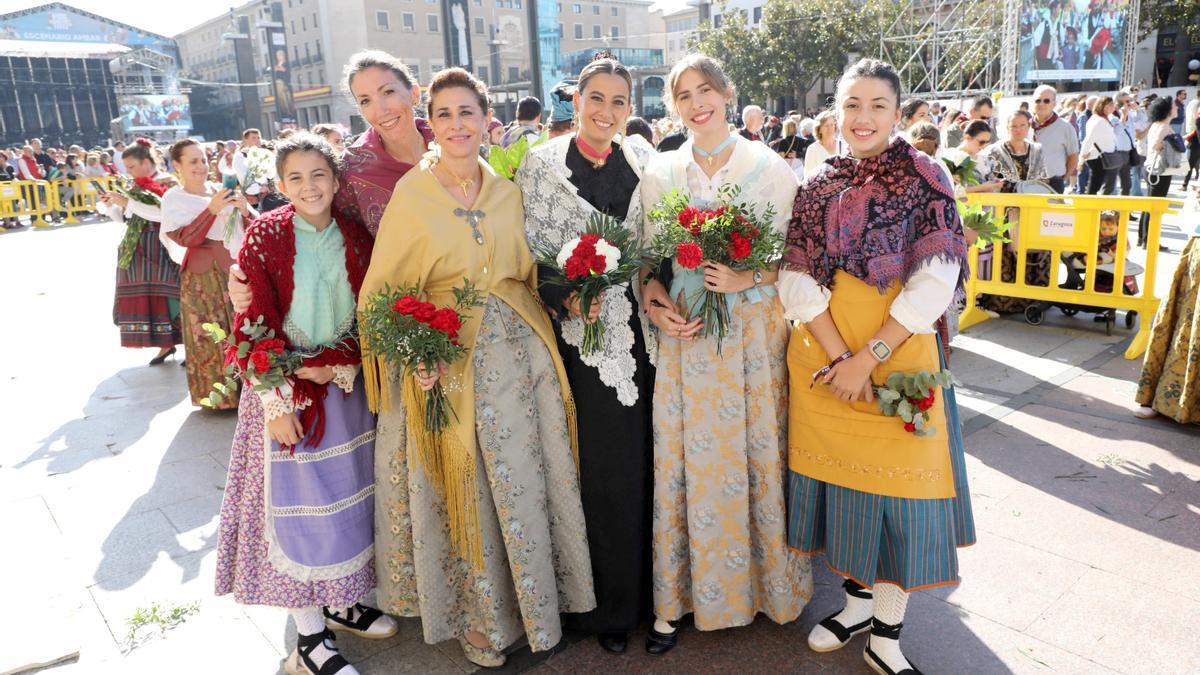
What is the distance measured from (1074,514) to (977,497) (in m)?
0.38

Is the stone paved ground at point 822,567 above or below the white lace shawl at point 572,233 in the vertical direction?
below

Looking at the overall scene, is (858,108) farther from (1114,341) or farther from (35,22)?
(35,22)

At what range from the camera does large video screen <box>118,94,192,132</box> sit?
45.3 meters

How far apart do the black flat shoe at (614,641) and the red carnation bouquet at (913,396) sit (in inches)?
47.0

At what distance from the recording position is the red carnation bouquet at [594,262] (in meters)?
2.32

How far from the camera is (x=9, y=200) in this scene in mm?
17828

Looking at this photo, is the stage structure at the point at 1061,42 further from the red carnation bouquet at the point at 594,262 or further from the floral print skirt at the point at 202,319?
the red carnation bouquet at the point at 594,262

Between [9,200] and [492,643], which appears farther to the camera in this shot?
[9,200]

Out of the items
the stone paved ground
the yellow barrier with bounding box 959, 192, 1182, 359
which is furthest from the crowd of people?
the yellow barrier with bounding box 959, 192, 1182, 359

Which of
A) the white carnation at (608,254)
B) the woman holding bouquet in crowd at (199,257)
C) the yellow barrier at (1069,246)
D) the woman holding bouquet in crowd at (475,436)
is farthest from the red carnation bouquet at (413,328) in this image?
the yellow barrier at (1069,246)

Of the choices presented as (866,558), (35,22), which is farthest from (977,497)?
(35,22)

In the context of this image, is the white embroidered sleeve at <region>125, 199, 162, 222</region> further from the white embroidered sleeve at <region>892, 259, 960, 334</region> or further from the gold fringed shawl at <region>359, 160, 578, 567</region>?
the white embroidered sleeve at <region>892, 259, 960, 334</region>

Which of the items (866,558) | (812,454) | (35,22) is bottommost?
(866,558)

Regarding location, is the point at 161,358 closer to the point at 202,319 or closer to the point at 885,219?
the point at 202,319
